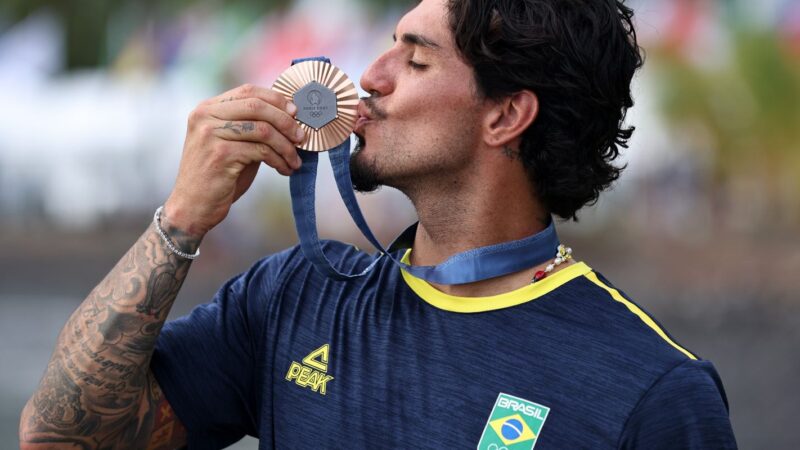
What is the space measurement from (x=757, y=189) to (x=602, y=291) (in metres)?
14.1

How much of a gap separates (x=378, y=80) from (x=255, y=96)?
44 cm

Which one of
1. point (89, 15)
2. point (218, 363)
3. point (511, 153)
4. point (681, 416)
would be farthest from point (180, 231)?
point (89, 15)

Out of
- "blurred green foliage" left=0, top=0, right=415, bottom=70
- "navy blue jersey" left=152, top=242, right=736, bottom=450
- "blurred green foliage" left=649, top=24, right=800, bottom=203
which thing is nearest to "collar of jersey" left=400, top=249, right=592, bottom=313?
"navy blue jersey" left=152, top=242, right=736, bottom=450

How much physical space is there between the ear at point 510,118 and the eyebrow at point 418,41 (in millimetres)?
226

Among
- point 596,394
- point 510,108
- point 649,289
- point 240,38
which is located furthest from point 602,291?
point 240,38

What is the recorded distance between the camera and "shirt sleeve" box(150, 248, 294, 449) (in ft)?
9.59

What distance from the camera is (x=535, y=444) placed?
100 inches

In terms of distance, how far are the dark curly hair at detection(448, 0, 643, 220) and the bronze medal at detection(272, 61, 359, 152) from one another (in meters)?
0.36

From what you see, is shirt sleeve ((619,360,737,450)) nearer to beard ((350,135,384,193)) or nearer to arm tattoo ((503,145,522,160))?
arm tattoo ((503,145,522,160))

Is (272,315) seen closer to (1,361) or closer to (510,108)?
(510,108)

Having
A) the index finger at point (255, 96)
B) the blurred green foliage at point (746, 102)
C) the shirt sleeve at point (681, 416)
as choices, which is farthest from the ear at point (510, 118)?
the blurred green foliage at point (746, 102)

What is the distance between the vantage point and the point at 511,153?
306 centimetres

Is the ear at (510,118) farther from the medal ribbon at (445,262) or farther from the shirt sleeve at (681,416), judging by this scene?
the shirt sleeve at (681,416)

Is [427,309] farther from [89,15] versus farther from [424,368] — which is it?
[89,15]
